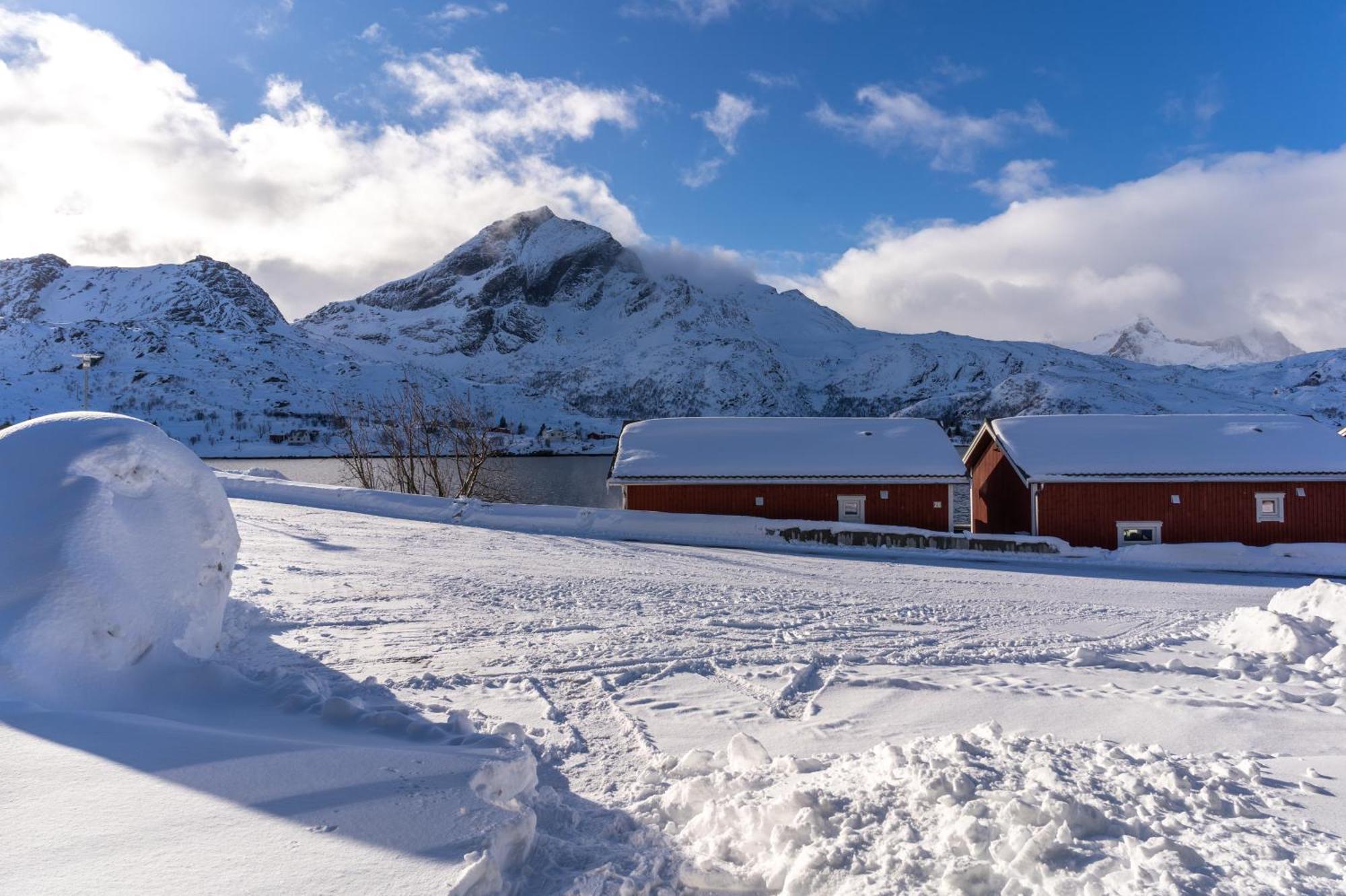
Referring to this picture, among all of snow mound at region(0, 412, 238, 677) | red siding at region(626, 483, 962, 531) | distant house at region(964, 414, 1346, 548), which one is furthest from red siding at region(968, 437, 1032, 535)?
snow mound at region(0, 412, 238, 677)

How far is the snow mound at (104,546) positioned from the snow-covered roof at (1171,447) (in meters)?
25.9

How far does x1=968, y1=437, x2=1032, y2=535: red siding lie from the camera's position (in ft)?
92.6

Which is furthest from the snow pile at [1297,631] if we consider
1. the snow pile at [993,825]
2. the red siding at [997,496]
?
the red siding at [997,496]

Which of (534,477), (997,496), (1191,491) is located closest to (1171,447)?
(1191,491)

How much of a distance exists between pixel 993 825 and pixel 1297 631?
7.72 metres

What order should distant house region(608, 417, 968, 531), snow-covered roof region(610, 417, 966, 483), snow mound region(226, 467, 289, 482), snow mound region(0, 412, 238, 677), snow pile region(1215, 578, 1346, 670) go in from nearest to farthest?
1. snow mound region(0, 412, 238, 677)
2. snow pile region(1215, 578, 1346, 670)
3. distant house region(608, 417, 968, 531)
4. snow-covered roof region(610, 417, 966, 483)
5. snow mound region(226, 467, 289, 482)

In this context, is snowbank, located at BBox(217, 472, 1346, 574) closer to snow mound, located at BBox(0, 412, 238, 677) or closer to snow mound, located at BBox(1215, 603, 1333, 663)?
snow mound, located at BBox(1215, 603, 1333, 663)

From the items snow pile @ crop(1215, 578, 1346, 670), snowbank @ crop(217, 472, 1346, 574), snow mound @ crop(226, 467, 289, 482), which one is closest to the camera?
snow pile @ crop(1215, 578, 1346, 670)

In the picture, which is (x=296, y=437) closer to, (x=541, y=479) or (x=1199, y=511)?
(x=541, y=479)

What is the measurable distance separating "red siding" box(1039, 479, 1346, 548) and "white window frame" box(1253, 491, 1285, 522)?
0.11 metres

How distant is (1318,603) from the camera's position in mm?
11422

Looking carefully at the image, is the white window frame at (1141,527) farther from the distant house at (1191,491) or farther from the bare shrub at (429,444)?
the bare shrub at (429,444)

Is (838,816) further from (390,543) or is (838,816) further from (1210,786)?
(390,543)

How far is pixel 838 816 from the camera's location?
4.72 meters
